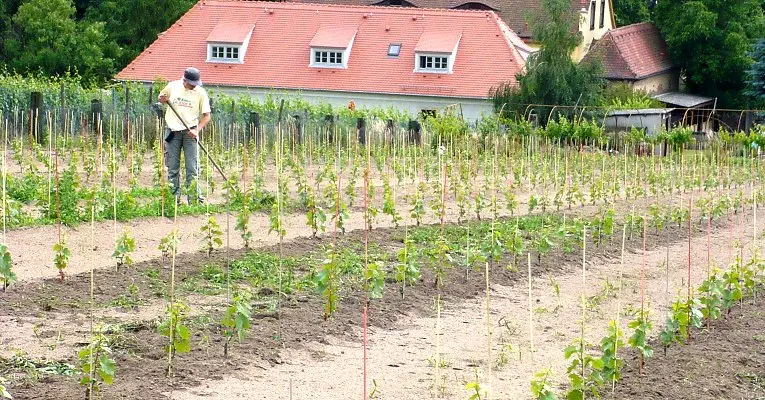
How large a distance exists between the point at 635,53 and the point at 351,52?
12.9m

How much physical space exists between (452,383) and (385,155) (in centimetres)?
1488

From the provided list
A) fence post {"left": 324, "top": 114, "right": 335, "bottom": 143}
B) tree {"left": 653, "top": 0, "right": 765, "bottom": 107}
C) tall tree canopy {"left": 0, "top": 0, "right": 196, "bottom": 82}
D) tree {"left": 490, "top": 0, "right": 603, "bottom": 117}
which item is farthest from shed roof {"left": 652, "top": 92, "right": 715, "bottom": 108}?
fence post {"left": 324, "top": 114, "right": 335, "bottom": 143}

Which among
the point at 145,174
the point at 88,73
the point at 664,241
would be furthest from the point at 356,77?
the point at 664,241

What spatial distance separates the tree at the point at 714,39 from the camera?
52000 mm

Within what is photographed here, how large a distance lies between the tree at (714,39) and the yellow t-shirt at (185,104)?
38578 millimetres

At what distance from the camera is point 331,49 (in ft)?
144

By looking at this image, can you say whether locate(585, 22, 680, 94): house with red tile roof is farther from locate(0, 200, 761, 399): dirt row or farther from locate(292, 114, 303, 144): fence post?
locate(0, 200, 761, 399): dirt row

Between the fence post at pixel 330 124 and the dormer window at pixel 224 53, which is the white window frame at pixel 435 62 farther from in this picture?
the fence post at pixel 330 124

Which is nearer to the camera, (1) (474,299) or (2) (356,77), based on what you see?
(1) (474,299)

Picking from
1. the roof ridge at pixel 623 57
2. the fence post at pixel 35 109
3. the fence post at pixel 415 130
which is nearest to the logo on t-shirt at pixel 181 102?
the fence post at pixel 35 109

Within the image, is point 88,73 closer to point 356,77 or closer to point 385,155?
point 356,77

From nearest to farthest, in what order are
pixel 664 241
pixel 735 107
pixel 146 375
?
pixel 146 375 → pixel 664 241 → pixel 735 107

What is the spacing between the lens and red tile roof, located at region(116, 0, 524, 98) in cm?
4294

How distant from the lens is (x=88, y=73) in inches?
1810
